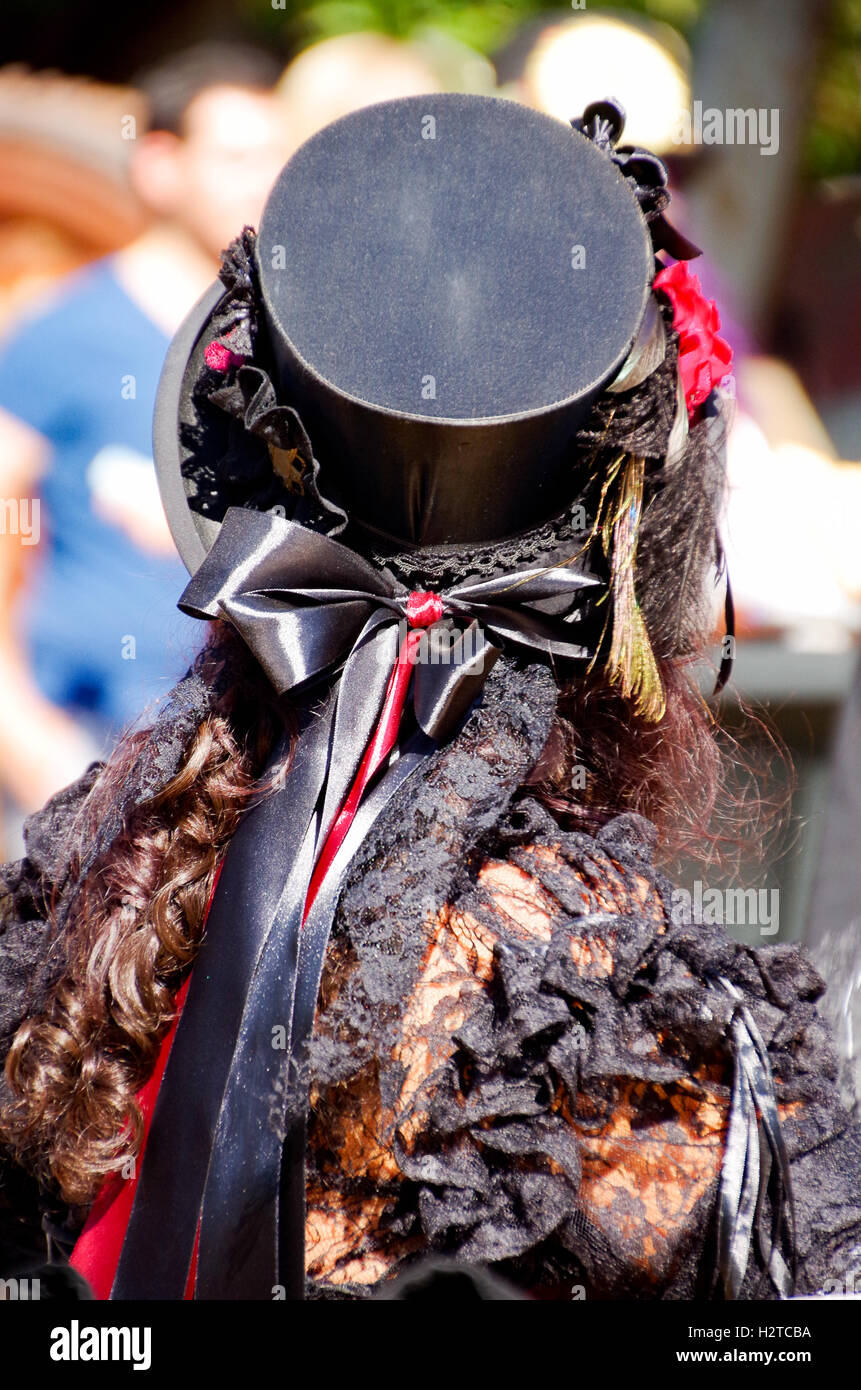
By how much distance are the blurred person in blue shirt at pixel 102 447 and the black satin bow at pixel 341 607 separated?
2.14 meters

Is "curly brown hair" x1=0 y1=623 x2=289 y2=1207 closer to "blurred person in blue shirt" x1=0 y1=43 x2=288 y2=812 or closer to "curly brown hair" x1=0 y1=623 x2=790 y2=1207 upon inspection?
"curly brown hair" x1=0 y1=623 x2=790 y2=1207

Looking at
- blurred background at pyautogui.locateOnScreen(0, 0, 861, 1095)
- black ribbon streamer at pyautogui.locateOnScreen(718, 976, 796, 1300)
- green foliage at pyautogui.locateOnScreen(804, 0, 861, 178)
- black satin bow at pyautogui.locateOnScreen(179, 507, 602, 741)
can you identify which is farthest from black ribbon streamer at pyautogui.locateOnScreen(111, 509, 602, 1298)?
green foliage at pyautogui.locateOnScreen(804, 0, 861, 178)

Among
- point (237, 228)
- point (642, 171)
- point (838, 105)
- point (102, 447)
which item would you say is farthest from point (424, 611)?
point (838, 105)

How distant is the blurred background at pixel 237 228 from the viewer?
3363mm

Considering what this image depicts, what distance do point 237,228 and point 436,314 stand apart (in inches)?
110

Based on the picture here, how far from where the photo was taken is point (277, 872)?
100cm

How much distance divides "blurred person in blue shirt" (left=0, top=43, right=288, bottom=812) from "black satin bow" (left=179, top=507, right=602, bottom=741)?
2138 millimetres

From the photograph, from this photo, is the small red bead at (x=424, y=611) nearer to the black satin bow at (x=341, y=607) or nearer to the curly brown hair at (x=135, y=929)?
the black satin bow at (x=341, y=607)

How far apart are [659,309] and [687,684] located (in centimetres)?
45

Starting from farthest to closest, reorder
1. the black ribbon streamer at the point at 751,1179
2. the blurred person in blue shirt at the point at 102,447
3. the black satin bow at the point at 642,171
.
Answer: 1. the blurred person in blue shirt at the point at 102,447
2. the black satin bow at the point at 642,171
3. the black ribbon streamer at the point at 751,1179

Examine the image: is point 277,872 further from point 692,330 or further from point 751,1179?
point 692,330

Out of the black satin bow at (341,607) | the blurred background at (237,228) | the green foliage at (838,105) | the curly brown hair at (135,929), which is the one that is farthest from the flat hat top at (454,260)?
the green foliage at (838,105)

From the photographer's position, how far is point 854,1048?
150cm
